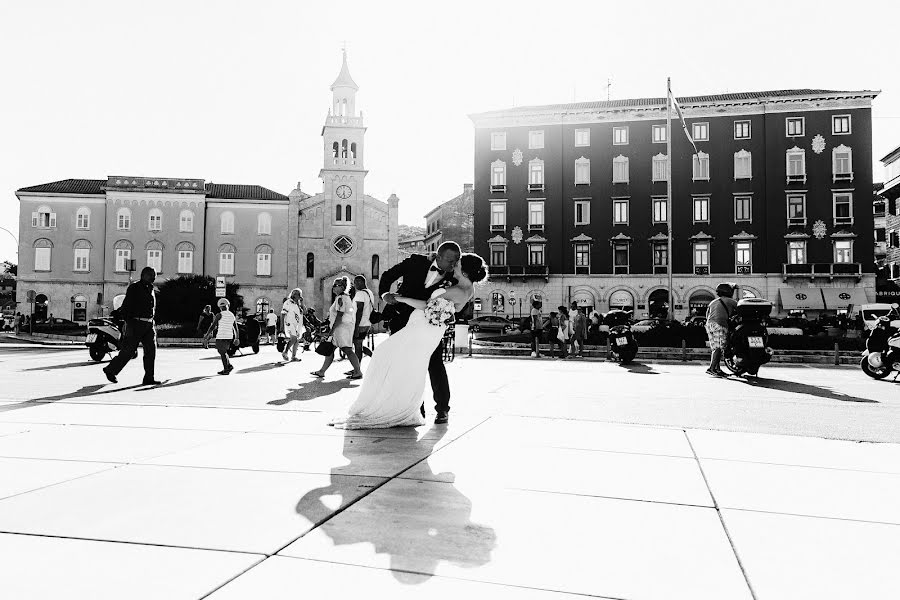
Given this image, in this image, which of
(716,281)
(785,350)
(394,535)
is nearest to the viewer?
(394,535)

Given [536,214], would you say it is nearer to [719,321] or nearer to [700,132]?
[700,132]

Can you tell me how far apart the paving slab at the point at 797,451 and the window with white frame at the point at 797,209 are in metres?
47.5

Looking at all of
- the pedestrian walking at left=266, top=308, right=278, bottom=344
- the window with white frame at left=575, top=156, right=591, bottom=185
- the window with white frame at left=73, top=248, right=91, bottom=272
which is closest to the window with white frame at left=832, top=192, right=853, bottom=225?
the window with white frame at left=575, top=156, right=591, bottom=185

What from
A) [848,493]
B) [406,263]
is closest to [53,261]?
[406,263]

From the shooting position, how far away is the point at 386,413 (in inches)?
233

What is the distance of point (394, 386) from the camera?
235 inches

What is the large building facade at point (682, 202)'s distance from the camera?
47000 mm

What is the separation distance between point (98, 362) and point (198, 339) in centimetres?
1536

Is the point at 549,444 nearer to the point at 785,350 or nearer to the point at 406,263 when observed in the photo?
the point at 406,263

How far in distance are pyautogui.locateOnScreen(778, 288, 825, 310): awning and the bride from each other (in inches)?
1819

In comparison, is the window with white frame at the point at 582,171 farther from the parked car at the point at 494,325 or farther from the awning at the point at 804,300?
the awning at the point at 804,300

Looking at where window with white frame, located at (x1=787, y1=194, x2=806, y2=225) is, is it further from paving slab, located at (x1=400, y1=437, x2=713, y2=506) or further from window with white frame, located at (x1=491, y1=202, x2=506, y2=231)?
paving slab, located at (x1=400, y1=437, x2=713, y2=506)

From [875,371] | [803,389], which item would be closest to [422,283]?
[803,389]

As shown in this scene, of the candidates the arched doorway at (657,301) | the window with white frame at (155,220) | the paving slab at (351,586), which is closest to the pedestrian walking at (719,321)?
the paving slab at (351,586)
